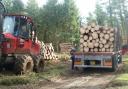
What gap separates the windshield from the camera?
19.7 meters

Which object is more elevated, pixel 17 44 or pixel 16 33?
pixel 16 33

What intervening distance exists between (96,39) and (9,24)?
596 cm

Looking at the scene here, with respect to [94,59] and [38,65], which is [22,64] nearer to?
[38,65]

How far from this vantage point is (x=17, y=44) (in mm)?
19969

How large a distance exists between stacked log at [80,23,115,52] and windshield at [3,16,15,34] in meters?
5.16

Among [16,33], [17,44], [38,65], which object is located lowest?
[38,65]

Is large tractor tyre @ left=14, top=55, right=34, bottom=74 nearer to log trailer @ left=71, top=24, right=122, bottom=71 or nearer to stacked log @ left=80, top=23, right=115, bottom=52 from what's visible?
log trailer @ left=71, top=24, right=122, bottom=71

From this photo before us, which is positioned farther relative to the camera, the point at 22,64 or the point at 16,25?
the point at 16,25

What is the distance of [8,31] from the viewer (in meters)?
19.7

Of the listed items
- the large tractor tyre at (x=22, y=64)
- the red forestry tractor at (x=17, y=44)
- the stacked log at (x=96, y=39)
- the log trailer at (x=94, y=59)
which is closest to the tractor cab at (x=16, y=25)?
the red forestry tractor at (x=17, y=44)

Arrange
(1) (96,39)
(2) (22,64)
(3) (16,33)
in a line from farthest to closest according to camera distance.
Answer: (1) (96,39) → (3) (16,33) → (2) (22,64)

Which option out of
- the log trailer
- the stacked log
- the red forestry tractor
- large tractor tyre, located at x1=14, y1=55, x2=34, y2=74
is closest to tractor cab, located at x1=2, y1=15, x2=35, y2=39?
the red forestry tractor

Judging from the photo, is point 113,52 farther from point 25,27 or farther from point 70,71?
point 25,27

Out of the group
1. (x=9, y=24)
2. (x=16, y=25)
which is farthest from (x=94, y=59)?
(x=9, y=24)
